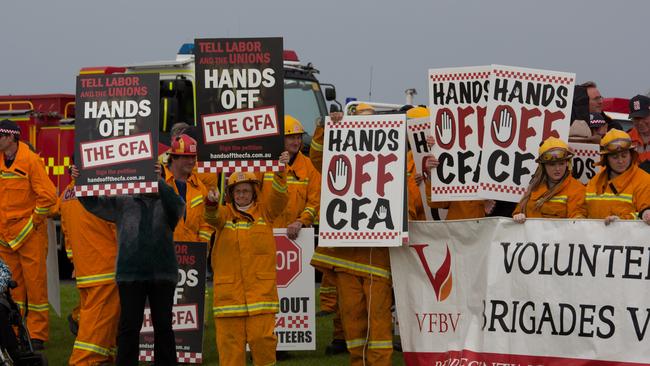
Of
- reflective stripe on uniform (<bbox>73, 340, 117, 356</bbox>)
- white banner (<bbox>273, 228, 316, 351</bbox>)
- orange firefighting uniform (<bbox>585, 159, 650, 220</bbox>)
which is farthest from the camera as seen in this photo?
white banner (<bbox>273, 228, 316, 351</bbox>)

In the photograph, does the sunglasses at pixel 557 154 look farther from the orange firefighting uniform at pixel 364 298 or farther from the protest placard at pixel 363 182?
the orange firefighting uniform at pixel 364 298

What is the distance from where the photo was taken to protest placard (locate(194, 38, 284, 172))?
34.7ft

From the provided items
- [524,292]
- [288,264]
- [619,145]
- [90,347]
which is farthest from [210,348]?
[619,145]

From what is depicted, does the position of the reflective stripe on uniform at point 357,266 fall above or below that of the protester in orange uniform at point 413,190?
below

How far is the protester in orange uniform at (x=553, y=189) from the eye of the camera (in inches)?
405

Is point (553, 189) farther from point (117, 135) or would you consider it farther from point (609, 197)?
point (117, 135)

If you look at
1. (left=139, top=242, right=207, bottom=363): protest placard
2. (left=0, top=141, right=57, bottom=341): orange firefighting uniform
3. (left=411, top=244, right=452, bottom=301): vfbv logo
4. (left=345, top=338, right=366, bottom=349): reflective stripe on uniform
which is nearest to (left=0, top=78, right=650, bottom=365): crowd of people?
(left=345, top=338, right=366, bottom=349): reflective stripe on uniform

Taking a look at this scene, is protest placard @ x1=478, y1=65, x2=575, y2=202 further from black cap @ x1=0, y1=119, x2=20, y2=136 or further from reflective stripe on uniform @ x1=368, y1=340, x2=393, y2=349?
black cap @ x1=0, y1=119, x2=20, y2=136

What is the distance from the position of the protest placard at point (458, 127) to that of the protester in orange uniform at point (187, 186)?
218 cm

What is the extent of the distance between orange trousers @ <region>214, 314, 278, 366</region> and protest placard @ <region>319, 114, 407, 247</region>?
3.09 ft

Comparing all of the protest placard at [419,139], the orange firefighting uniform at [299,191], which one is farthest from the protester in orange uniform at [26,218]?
Answer: the protest placard at [419,139]

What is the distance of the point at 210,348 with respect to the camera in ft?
42.5

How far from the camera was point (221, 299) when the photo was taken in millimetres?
10320

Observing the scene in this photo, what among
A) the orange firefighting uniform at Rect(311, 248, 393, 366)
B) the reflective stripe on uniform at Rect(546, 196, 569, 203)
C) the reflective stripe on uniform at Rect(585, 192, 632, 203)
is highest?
the reflective stripe on uniform at Rect(585, 192, 632, 203)
